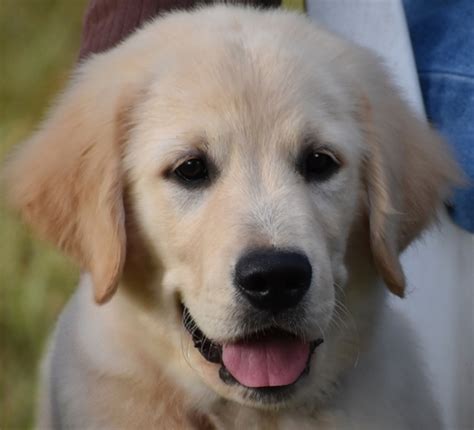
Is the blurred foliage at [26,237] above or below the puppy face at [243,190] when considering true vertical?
below

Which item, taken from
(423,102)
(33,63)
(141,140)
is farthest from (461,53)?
(33,63)

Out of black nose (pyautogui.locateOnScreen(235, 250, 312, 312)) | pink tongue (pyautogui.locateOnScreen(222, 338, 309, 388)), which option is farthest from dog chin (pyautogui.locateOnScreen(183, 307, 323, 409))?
black nose (pyautogui.locateOnScreen(235, 250, 312, 312))

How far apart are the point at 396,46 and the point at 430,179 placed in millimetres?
1053

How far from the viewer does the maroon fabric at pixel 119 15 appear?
3582mm

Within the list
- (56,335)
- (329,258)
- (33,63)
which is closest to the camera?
(329,258)

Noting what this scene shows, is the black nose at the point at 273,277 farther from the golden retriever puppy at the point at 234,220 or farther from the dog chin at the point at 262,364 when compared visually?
the dog chin at the point at 262,364

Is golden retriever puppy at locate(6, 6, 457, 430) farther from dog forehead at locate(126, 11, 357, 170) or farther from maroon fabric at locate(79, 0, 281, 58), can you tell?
maroon fabric at locate(79, 0, 281, 58)

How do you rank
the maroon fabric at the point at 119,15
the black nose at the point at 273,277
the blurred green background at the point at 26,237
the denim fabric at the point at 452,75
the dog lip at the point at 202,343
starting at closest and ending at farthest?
the black nose at the point at 273,277, the dog lip at the point at 202,343, the maroon fabric at the point at 119,15, the denim fabric at the point at 452,75, the blurred green background at the point at 26,237

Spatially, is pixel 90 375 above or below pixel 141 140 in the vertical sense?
below

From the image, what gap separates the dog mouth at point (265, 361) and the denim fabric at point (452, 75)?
125 centimetres

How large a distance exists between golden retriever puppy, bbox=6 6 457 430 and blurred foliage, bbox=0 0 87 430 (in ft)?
5.53

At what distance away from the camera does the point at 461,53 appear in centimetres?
381

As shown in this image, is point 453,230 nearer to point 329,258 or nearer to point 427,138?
point 427,138

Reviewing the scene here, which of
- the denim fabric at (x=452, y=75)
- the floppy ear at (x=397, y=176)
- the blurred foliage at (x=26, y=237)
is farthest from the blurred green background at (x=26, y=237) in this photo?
the floppy ear at (x=397, y=176)
